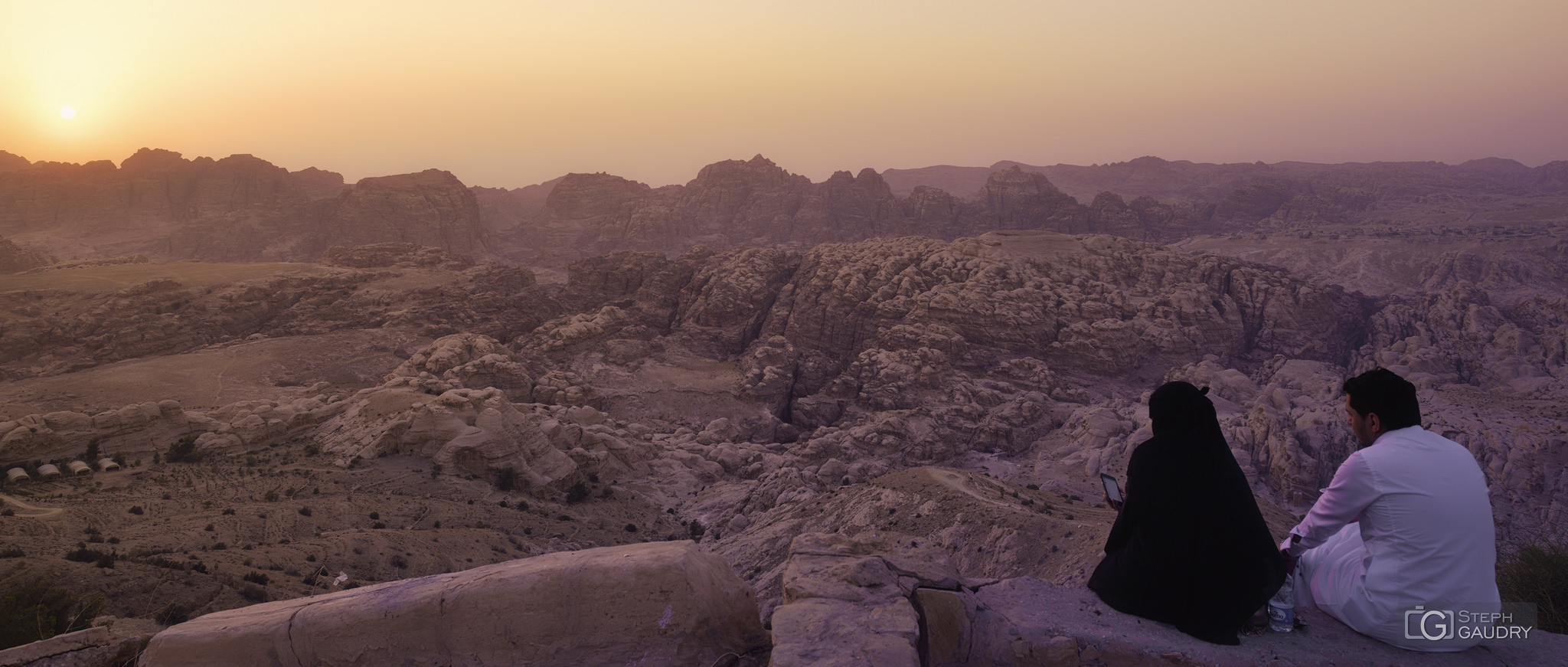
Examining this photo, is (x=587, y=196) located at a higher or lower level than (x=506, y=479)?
higher

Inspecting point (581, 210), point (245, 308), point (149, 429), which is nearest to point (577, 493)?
point (149, 429)

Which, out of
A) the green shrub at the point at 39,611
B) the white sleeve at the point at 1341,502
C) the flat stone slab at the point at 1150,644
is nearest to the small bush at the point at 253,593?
the green shrub at the point at 39,611

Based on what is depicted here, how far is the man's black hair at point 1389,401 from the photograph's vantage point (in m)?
3.99

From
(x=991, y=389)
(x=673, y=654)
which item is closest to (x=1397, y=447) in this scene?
(x=673, y=654)

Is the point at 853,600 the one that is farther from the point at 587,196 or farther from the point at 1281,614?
the point at 587,196

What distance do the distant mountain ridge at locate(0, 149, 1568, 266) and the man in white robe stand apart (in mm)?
63350

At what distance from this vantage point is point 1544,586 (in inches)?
245

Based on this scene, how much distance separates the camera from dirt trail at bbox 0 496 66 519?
10781 mm

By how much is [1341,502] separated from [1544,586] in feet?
14.5

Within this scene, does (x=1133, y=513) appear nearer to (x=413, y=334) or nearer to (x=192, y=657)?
(x=192, y=657)

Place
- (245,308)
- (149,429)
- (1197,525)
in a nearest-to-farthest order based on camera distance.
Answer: (1197,525), (149,429), (245,308)

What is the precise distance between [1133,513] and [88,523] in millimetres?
14883

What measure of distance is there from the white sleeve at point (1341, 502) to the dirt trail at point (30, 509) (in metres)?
16.4

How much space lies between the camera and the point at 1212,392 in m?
25.4
